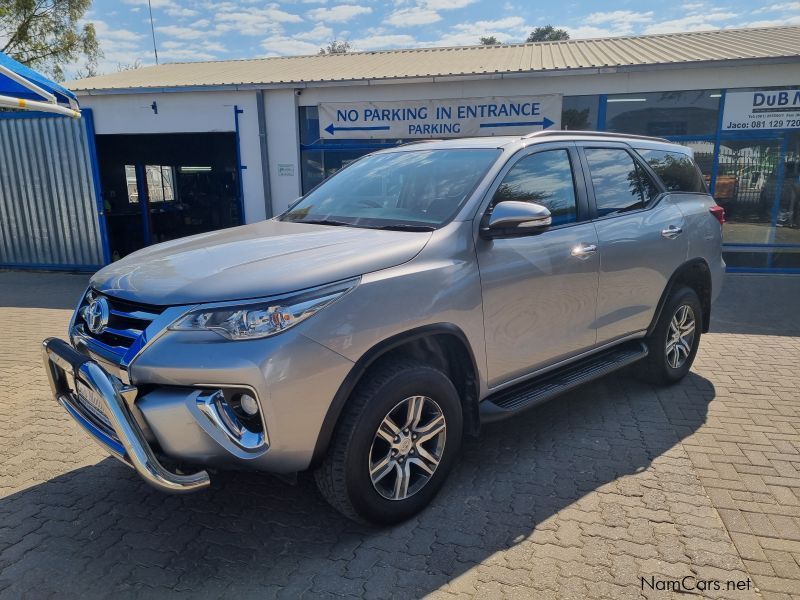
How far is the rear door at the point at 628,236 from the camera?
395 cm

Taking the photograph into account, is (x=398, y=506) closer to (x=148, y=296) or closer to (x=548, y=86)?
(x=148, y=296)

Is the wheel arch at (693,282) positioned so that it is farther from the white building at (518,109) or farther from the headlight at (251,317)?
the white building at (518,109)

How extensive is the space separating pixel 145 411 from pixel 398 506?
4.24 feet

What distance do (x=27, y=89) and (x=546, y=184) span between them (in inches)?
215

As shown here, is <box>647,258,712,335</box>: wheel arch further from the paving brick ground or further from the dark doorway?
the dark doorway

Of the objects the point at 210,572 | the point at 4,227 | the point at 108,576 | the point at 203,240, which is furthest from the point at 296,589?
the point at 4,227

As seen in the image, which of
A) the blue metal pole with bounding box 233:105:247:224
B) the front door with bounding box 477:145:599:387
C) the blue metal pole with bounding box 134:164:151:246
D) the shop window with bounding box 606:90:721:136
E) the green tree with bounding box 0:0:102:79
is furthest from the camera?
the green tree with bounding box 0:0:102:79

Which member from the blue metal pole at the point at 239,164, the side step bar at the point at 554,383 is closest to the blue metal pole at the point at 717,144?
the side step bar at the point at 554,383

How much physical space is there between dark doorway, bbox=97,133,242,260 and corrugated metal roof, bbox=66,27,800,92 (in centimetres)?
166

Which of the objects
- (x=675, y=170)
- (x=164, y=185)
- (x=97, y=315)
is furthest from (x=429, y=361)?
(x=164, y=185)

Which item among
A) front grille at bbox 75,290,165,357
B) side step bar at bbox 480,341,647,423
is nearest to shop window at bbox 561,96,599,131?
side step bar at bbox 480,341,647,423

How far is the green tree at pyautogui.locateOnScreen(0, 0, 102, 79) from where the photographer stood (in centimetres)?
2256

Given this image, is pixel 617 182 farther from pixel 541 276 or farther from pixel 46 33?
pixel 46 33

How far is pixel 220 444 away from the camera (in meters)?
2.36
